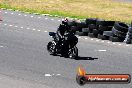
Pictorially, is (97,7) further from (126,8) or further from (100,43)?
(100,43)

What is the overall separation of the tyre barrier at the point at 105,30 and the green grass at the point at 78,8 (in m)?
9.63

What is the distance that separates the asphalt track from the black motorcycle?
15.4 inches

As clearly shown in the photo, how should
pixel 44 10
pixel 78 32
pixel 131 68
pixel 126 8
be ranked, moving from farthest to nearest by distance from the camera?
pixel 126 8 → pixel 44 10 → pixel 78 32 → pixel 131 68

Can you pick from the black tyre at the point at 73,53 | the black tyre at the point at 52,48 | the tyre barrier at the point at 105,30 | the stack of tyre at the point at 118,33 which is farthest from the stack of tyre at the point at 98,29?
the black tyre at the point at 73,53

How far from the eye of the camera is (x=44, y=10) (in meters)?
42.0

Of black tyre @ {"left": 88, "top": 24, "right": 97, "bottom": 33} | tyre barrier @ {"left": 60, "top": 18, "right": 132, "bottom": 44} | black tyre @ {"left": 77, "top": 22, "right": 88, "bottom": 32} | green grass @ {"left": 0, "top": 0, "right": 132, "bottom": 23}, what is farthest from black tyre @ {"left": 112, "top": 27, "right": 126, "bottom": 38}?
green grass @ {"left": 0, "top": 0, "right": 132, "bottom": 23}

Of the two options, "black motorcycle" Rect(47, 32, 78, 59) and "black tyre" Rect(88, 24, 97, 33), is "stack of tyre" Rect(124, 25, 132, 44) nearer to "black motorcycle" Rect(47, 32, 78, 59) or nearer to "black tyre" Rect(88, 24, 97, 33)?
"black tyre" Rect(88, 24, 97, 33)

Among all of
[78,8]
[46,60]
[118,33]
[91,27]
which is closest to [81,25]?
[91,27]

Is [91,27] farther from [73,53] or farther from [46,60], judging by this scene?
[46,60]

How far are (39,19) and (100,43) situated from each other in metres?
10.5

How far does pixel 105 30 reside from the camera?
2766cm

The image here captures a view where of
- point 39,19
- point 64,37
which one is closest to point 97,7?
point 39,19

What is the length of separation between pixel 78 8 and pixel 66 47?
78.8ft

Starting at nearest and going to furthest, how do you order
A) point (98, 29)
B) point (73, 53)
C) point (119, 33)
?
point (73, 53), point (119, 33), point (98, 29)
